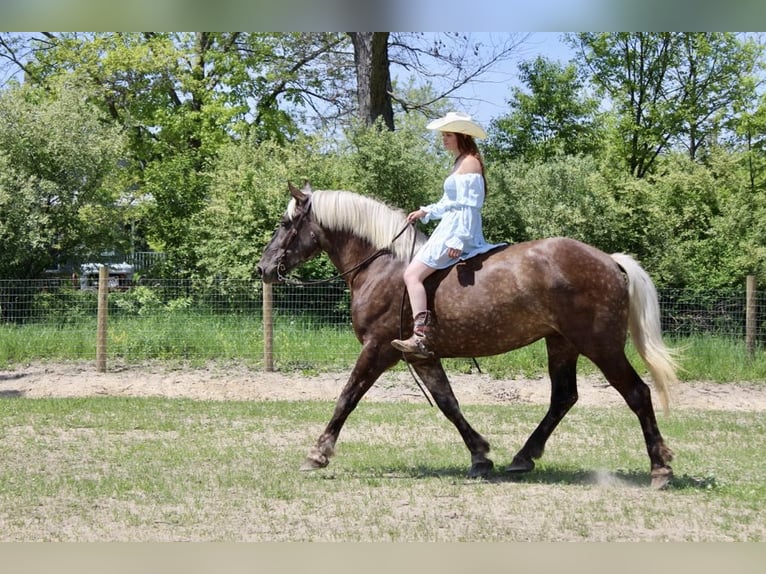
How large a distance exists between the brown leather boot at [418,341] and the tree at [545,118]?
17428 millimetres

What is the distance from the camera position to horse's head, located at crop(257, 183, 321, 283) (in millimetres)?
7469

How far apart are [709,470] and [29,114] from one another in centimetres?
1521

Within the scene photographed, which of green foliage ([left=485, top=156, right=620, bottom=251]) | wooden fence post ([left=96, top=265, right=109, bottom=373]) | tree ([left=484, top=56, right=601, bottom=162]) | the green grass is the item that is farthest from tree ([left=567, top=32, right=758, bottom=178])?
wooden fence post ([left=96, top=265, right=109, bottom=373])

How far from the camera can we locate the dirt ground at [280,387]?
40.6 feet

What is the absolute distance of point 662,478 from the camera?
6500 millimetres

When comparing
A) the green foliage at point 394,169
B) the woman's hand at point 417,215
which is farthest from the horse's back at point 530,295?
the green foliage at point 394,169

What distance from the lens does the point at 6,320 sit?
14.8 meters

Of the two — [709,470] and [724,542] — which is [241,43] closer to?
[709,470]

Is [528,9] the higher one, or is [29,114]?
[29,114]

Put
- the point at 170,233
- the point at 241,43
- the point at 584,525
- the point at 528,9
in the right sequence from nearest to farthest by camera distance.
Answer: the point at 528,9
the point at 584,525
the point at 170,233
the point at 241,43

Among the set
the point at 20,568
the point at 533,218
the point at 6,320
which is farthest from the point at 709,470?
Answer: the point at 6,320

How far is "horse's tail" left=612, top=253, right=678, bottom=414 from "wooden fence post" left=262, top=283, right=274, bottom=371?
7.86 m

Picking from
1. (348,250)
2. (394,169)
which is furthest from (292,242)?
(394,169)

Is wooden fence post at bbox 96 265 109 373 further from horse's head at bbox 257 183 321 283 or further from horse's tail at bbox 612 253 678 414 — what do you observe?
horse's tail at bbox 612 253 678 414
